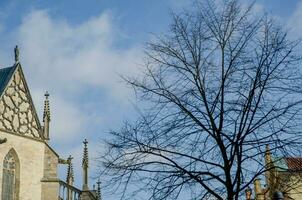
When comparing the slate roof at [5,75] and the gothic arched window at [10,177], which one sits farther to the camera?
the slate roof at [5,75]

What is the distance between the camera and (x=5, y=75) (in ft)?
93.6

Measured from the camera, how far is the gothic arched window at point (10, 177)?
2548 cm

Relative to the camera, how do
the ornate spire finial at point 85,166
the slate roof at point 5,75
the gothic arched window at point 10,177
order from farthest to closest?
the ornate spire finial at point 85,166 → the slate roof at point 5,75 → the gothic arched window at point 10,177

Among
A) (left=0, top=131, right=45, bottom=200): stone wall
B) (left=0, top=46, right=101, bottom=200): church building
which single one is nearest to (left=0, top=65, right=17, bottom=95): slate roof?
(left=0, top=46, right=101, bottom=200): church building

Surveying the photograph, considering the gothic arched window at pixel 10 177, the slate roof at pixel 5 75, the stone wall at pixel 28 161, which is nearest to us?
the gothic arched window at pixel 10 177

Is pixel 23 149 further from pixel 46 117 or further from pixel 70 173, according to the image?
pixel 70 173

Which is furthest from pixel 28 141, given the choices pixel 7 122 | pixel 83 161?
pixel 83 161

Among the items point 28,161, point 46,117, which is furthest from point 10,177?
point 46,117

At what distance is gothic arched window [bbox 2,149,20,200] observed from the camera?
2548 centimetres

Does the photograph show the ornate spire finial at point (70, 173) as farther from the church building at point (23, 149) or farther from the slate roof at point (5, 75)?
the slate roof at point (5, 75)

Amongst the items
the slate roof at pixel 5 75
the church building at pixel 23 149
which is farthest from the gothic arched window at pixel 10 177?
the slate roof at pixel 5 75

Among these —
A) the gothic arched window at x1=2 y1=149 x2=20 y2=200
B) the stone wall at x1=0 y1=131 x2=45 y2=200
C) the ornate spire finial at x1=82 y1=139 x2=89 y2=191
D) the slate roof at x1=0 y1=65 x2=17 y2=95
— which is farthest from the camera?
the ornate spire finial at x1=82 y1=139 x2=89 y2=191

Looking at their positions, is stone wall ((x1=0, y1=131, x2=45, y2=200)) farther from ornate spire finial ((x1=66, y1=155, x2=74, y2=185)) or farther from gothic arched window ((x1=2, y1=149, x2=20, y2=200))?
ornate spire finial ((x1=66, y1=155, x2=74, y2=185))

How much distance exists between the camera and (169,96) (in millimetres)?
8781
